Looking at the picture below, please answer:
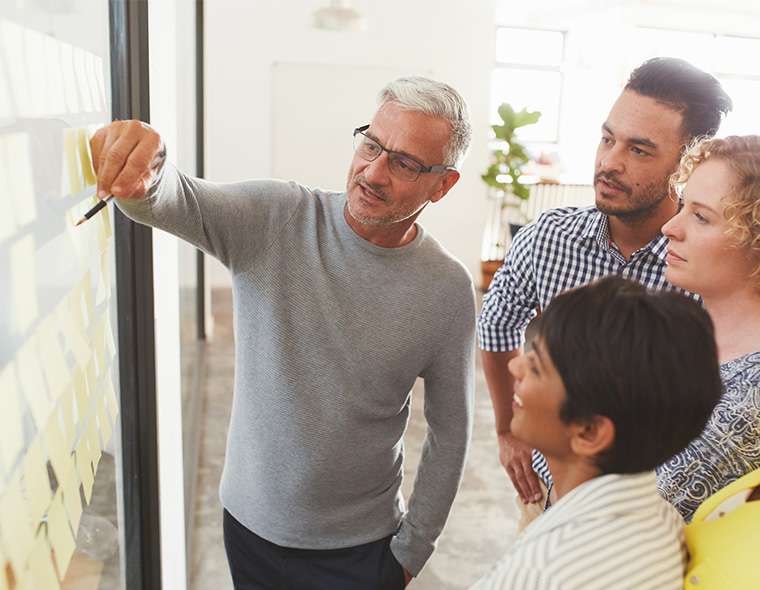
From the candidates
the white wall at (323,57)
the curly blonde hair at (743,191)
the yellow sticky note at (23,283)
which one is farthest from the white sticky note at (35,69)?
the white wall at (323,57)

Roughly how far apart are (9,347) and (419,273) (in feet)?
2.97

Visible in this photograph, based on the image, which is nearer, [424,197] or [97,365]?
[97,365]

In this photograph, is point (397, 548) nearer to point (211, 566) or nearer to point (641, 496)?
point (641, 496)

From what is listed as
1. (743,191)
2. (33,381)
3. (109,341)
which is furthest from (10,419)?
(743,191)

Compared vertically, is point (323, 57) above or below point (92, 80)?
above

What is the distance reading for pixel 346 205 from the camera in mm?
1402

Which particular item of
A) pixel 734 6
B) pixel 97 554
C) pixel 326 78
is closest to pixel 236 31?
pixel 326 78

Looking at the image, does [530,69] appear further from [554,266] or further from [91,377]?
[91,377]

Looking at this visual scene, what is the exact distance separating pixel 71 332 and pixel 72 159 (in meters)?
0.20

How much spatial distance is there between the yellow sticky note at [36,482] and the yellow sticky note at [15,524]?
13 millimetres

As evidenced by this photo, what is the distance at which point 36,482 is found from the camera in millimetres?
681

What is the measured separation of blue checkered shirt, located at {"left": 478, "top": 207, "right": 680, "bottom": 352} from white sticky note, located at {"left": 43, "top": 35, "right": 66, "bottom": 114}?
3.94 feet

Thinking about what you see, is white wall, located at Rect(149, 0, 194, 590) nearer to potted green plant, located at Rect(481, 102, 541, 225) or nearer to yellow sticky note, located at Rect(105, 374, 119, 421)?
yellow sticky note, located at Rect(105, 374, 119, 421)

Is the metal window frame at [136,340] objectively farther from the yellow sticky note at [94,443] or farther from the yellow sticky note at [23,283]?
the yellow sticky note at [23,283]
